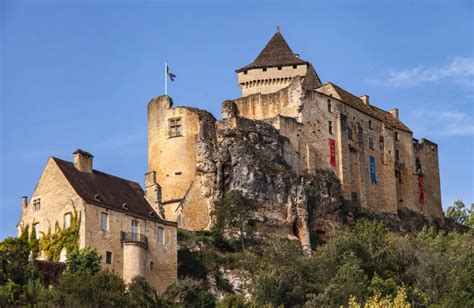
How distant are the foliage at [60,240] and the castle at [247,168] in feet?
1.09

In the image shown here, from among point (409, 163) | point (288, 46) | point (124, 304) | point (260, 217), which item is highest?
point (288, 46)

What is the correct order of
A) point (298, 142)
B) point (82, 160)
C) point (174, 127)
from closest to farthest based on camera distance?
point (82, 160)
point (174, 127)
point (298, 142)

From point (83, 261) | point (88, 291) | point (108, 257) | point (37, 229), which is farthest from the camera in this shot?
point (37, 229)

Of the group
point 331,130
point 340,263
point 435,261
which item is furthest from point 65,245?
point 331,130

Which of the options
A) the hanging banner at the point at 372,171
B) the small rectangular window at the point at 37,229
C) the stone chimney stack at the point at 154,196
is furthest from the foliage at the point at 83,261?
the hanging banner at the point at 372,171

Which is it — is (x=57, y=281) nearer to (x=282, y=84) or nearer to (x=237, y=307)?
(x=237, y=307)

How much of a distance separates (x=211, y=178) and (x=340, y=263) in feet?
41.2

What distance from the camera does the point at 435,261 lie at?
7062cm

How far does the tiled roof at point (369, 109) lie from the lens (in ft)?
297

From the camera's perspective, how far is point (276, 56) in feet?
303

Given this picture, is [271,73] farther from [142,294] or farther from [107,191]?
[142,294]

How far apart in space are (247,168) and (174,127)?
21.8 ft

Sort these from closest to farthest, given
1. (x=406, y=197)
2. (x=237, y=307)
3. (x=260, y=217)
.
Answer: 1. (x=237, y=307)
2. (x=260, y=217)
3. (x=406, y=197)

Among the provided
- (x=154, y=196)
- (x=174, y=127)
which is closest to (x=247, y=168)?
(x=174, y=127)
